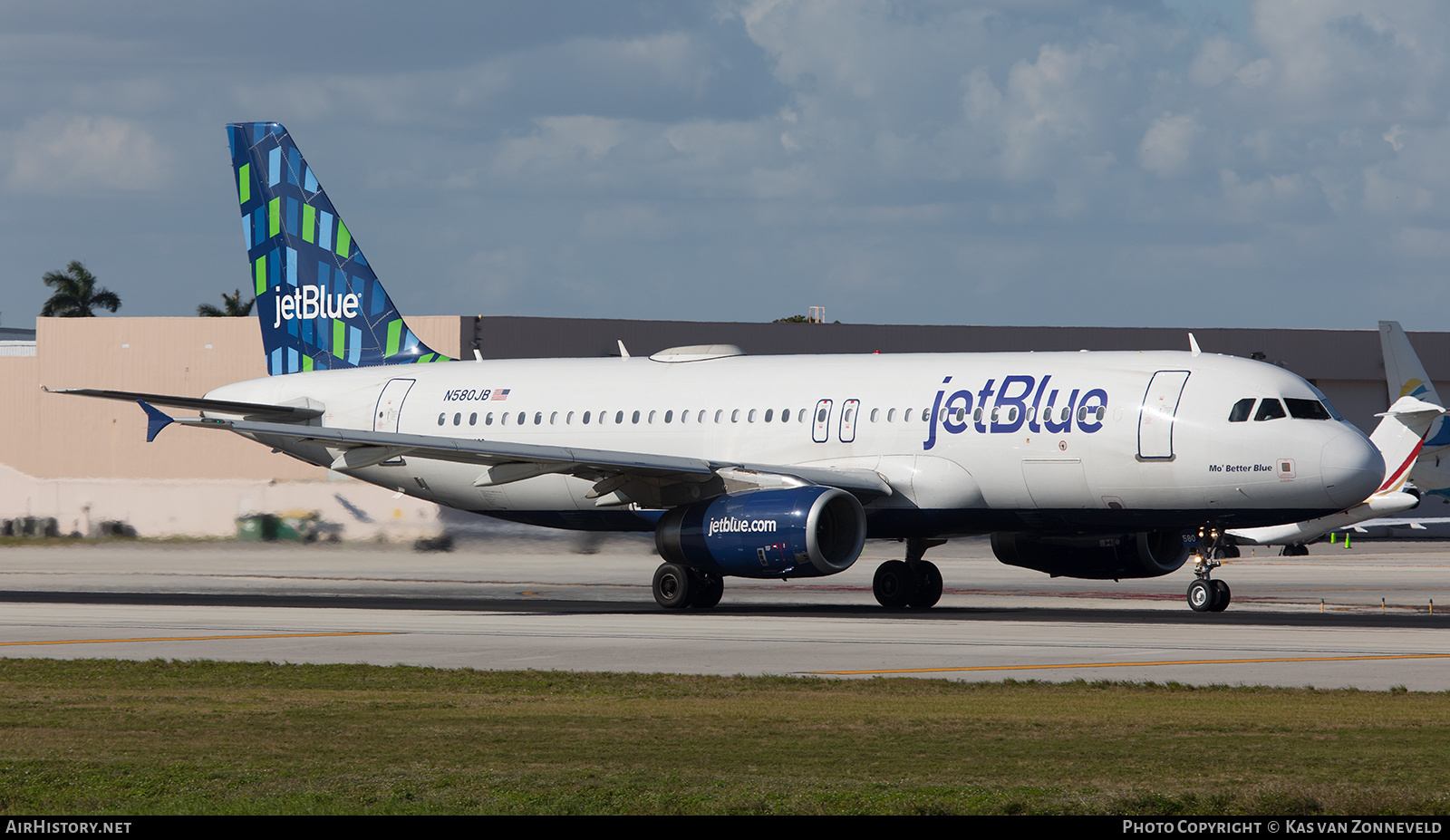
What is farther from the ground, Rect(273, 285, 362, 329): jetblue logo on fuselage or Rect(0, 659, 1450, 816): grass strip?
Rect(273, 285, 362, 329): jetblue logo on fuselage

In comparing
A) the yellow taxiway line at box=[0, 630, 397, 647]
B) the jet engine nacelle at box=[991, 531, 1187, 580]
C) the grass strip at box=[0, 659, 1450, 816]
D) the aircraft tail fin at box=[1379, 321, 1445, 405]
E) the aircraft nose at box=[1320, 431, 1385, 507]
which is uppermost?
the aircraft tail fin at box=[1379, 321, 1445, 405]

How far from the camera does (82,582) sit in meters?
36.7

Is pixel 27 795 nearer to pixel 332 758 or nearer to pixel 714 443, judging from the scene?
pixel 332 758

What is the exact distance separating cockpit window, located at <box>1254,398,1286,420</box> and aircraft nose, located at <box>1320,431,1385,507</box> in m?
0.84

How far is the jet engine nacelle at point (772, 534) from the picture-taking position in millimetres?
25797

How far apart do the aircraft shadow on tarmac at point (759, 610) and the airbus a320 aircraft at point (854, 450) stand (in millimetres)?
826

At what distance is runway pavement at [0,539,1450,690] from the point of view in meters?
19.3

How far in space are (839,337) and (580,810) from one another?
56.6 m

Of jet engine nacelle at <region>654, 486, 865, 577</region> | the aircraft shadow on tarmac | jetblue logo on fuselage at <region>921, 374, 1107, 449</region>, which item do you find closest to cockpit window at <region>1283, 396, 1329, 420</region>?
jetblue logo on fuselage at <region>921, 374, 1107, 449</region>

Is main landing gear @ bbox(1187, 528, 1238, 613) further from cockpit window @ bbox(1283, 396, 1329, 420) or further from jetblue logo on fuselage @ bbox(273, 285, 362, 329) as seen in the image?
jetblue logo on fuselage @ bbox(273, 285, 362, 329)

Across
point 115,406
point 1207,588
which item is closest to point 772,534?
point 1207,588

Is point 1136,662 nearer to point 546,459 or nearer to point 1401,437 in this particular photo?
point 546,459

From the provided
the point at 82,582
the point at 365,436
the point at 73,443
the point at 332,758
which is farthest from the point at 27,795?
the point at 73,443

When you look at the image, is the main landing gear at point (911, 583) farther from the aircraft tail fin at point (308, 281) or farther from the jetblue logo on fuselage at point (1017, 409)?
the aircraft tail fin at point (308, 281)
